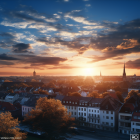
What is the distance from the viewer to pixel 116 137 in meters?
52.8

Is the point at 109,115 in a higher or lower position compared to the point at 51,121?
lower

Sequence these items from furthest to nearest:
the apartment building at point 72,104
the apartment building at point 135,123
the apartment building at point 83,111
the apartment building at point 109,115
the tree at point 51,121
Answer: the apartment building at point 72,104
the apartment building at point 83,111
the apartment building at point 109,115
the apartment building at point 135,123
the tree at point 51,121

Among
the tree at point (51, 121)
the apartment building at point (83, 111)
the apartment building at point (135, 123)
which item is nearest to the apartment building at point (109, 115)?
the apartment building at point (83, 111)

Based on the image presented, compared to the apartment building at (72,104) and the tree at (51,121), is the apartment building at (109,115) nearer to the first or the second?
the apartment building at (72,104)

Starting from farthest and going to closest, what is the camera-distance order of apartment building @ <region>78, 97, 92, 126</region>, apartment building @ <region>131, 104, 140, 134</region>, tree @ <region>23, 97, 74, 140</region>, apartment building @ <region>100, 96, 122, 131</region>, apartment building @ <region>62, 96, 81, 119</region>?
1. apartment building @ <region>62, 96, 81, 119</region>
2. apartment building @ <region>78, 97, 92, 126</region>
3. apartment building @ <region>100, 96, 122, 131</region>
4. apartment building @ <region>131, 104, 140, 134</region>
5. tree @ <region>23, 97, 74, 140</region>

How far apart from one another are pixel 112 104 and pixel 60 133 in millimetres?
26415

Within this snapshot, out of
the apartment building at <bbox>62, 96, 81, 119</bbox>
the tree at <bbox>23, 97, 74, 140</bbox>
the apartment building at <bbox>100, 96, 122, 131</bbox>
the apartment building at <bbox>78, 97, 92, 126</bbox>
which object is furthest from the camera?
the apartment building at <bbox>62, 96, 81, 119</bbox>

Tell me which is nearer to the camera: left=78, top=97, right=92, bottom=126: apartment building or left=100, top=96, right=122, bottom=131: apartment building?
left=100, top=96, right=122, bottom=131: apartment building

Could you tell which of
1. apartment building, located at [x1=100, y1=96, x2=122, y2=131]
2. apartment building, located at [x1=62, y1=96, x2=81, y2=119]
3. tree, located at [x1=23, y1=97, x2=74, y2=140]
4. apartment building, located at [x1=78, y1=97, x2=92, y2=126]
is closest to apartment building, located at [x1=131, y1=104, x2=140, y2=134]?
apartment building, located at [x1=100, y1=96, x2=122, y2=131]

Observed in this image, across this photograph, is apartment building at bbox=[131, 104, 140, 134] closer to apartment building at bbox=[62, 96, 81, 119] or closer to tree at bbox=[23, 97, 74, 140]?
tree at bbox=[23, 97, 74, 140]

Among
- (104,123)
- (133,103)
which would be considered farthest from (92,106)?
(133,103)

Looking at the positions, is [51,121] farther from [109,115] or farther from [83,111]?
[109,115]

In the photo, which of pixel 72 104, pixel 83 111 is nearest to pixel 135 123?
pixel 83 111

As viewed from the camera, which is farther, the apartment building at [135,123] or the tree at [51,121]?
the apartment building at [135,123]
